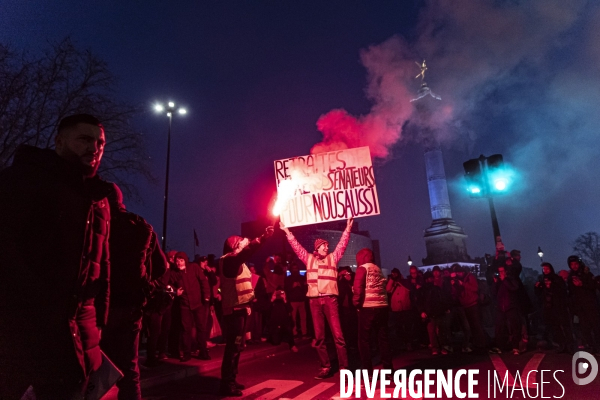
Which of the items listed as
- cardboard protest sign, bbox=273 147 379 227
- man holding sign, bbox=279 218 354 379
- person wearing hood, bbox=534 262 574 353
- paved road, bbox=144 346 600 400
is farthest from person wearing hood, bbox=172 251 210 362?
person wearing hood, bbox=534 262 574 353

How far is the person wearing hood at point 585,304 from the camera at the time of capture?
9.09 m

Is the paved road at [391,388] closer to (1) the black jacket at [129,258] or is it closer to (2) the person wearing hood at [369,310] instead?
(2) the person wearing hood at [369,310]

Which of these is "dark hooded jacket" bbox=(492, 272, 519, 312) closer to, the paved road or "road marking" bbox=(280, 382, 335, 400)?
the paved road

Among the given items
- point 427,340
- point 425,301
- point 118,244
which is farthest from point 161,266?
point 427,340

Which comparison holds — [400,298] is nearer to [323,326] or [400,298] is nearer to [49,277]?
[323,326]

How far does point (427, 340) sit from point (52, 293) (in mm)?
11042

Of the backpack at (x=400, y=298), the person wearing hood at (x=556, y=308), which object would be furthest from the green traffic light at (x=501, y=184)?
the backpack at (x=400, y=298)

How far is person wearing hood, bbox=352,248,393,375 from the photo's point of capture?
271 inches

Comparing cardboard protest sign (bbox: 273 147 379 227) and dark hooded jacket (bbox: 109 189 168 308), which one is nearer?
dark hooded jacket (bbox: 109 189 168 308)

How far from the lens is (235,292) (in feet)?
19.0

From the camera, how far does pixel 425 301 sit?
1068 cm

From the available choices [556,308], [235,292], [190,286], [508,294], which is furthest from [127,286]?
[556,308]

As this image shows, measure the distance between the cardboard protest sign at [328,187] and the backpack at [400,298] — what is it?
12.9 feet

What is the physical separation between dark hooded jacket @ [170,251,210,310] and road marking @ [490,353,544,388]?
234 inches
